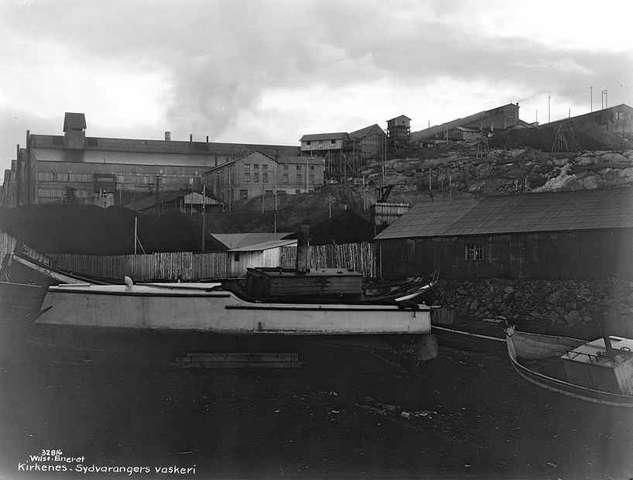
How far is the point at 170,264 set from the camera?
3316 cm

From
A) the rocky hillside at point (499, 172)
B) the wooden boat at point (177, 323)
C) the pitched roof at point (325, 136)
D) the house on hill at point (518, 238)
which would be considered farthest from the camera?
the pitched roof at point (325, 136)

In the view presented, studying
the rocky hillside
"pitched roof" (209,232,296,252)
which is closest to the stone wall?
"pitched roof" (209,232,296,252)

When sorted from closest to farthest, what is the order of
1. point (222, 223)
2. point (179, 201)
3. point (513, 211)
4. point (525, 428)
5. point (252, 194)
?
point (525, 428) < point (513, 211) < point (222, 223) < point (179, 201) < point (252, 194)

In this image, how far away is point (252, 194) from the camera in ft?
222

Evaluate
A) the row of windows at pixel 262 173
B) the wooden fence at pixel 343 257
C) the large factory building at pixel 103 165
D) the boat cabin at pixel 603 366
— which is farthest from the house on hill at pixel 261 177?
the boat cabin at pixel 603 366

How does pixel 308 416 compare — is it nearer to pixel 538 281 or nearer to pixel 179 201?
pixel 538 281

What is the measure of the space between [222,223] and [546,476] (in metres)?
44.1

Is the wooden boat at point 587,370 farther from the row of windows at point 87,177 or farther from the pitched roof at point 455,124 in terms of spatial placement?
the pitched roof at point 455,124

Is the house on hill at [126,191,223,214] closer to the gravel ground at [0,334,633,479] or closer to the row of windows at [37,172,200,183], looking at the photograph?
the row of windows at [37,172,200,183]

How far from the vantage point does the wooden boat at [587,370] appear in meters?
14.1

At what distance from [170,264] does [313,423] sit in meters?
22.6

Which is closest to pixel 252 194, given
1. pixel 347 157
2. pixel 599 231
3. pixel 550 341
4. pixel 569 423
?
pixel 347 157

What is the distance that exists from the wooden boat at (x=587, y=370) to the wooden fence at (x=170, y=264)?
15907mm

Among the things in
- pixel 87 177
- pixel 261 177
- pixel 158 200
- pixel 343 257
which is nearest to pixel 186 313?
pixel 343 257
